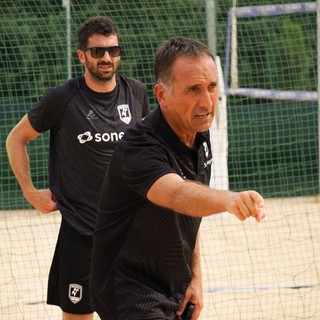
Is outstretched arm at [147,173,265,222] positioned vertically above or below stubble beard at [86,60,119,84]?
below

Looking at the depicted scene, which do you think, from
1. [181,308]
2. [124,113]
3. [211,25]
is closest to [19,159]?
[124,113]

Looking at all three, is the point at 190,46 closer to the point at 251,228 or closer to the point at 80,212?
the point at 80,212

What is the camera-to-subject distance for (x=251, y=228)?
1085 centimetres

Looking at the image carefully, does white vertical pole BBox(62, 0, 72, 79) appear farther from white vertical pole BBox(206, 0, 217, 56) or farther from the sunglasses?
the sunglasses

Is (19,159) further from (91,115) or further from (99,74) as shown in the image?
(99,74)

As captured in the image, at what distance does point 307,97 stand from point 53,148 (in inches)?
265

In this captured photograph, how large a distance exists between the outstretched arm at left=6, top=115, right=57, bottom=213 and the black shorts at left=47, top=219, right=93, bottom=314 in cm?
20

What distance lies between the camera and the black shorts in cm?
526

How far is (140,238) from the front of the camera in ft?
10.9

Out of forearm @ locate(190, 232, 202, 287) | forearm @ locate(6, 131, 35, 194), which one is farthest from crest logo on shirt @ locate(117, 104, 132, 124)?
forearm @ locate(190, 232, 202, 287)

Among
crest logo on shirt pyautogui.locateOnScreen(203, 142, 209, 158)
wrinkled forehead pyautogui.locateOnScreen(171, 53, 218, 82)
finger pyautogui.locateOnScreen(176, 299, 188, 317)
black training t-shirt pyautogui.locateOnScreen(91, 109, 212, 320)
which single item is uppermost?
wrinkled forehead pyautogui.locateOnScreen(171, 53, 218, 82)

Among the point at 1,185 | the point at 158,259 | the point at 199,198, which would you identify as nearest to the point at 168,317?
the point at 158,259

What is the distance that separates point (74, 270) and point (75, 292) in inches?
5.1

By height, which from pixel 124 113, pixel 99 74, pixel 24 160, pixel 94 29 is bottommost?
pixel 24 160
